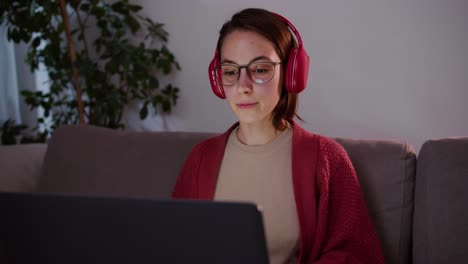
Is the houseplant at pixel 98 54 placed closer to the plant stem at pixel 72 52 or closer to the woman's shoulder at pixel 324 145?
the plant stem at pixel 72 52

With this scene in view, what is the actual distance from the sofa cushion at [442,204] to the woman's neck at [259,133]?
44 centimetres

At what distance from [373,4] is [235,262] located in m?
1.43

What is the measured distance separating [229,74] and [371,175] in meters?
0.51

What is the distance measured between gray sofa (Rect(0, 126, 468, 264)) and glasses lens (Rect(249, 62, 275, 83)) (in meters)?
0.40

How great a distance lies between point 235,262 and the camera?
1.77 ft

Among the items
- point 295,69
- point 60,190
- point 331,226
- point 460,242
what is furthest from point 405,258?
point 60,190

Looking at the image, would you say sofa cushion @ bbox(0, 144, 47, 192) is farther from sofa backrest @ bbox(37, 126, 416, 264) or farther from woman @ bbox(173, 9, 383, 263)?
woman @ bbox(173, 9, 383, 263)

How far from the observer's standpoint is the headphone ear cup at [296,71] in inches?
44.7

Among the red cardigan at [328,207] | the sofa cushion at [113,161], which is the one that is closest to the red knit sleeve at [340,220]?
the red cardigan at [328,207]

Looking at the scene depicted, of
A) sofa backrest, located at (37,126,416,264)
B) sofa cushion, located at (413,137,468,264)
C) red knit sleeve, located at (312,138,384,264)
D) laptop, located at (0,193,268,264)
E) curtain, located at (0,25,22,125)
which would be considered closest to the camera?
laptop, located at (0,193,268,264)

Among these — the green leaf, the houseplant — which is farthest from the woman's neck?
the green leaf

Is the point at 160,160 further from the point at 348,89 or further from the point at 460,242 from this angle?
the point at 460,242

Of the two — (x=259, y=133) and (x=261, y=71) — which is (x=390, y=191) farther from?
(x=261, y=71)

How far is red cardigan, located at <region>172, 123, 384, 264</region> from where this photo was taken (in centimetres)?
108
